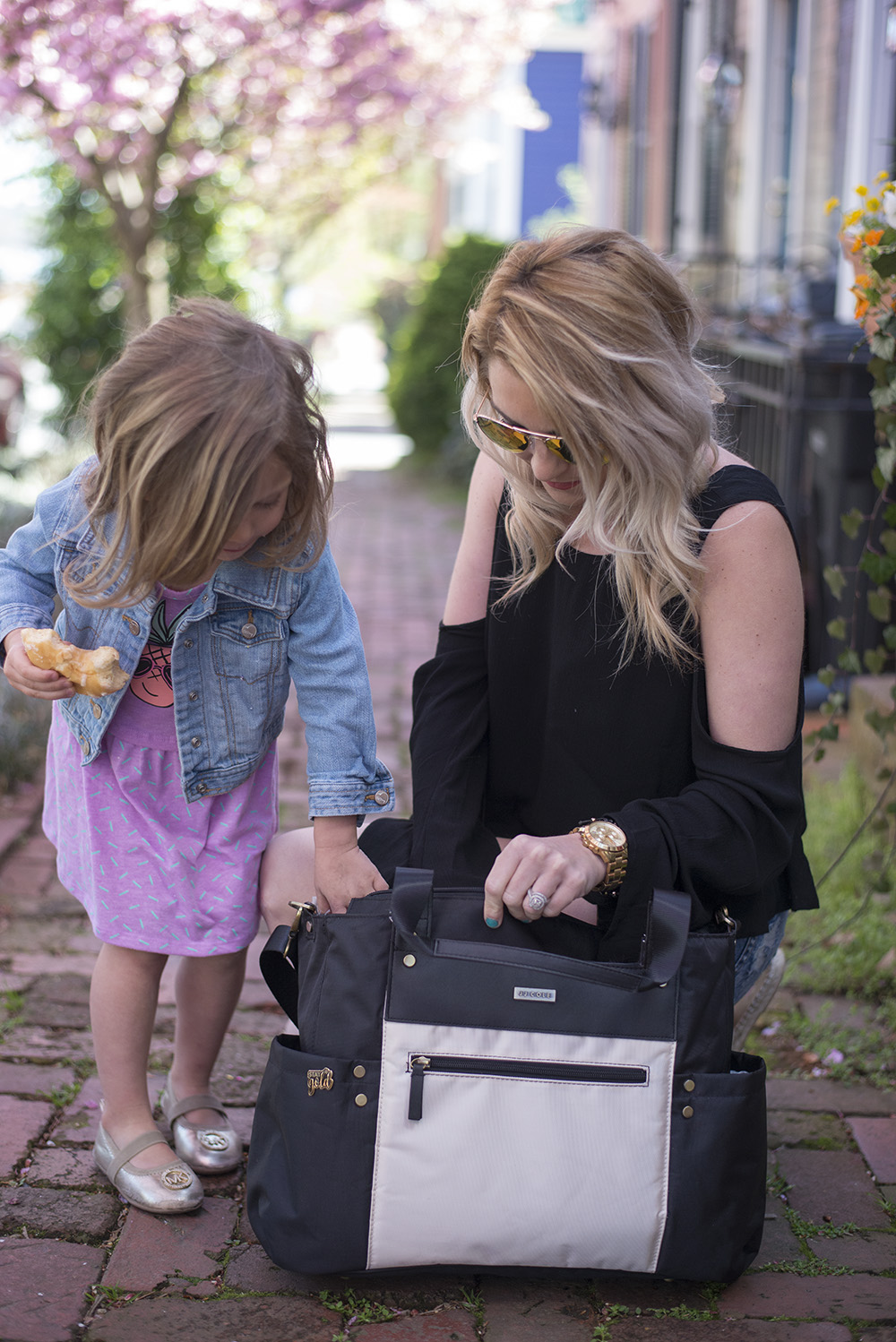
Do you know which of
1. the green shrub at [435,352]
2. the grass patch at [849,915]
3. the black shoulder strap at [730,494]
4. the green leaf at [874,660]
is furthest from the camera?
the green shrub at [435,352]

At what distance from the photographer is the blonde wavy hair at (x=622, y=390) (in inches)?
69.1

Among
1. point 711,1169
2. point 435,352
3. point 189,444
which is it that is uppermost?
point 189,444

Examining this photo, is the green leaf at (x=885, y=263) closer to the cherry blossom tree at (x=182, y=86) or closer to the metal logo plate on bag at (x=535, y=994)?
the metal logo plate on bag at (x=535, y=994)

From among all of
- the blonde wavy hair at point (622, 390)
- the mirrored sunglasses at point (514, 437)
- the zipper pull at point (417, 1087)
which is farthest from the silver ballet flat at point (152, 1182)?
the mirrored sunglasses at point (514, 437)

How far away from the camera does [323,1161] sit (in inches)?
64.3

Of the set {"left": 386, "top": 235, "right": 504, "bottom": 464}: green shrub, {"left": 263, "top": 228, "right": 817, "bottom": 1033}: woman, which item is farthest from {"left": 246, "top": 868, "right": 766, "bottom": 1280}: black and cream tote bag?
{"left": 386, "top": 235, "right": 504, "bottom": 464}: green shrub

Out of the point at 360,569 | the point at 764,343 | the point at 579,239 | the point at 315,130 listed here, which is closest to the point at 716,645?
the point at 579,239

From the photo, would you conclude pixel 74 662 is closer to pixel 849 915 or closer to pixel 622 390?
pixel 622 390

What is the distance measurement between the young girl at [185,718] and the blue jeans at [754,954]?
0.55m

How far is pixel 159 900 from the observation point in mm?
1924

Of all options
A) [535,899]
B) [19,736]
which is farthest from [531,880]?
[19,736]

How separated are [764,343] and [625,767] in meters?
3.79

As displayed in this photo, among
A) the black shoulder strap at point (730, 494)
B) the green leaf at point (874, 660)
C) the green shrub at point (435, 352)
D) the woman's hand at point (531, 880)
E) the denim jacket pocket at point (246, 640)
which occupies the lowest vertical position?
the green shrub at point (435, 352)

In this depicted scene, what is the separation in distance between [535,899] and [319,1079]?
35 cm
